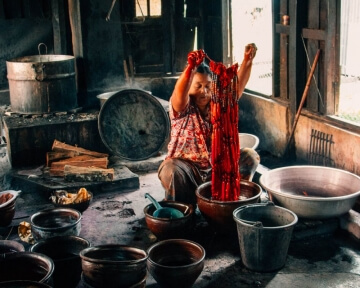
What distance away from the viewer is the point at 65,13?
36.0 ft

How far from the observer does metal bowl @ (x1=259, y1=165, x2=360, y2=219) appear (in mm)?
5699

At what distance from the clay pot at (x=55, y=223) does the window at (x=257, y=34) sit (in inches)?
197

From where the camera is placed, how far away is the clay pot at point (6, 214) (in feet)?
19.6

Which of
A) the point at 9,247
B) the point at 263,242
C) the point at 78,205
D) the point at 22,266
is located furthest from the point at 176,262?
the point at 78,205

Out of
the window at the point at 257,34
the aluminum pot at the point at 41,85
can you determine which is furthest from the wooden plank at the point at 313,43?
the aluminum pot at the point at 41,85

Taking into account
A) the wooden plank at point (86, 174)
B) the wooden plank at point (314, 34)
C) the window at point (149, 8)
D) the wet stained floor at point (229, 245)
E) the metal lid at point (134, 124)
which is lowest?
the wet stained floor at point (229, 245)

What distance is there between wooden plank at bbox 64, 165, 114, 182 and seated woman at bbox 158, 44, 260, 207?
63.2 inches

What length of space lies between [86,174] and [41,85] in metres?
1.91

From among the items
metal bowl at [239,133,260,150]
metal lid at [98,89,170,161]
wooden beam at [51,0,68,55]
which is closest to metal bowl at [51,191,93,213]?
metal lid at [98,89,170,161]

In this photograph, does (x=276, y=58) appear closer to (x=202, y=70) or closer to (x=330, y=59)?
(x=330, y=59)

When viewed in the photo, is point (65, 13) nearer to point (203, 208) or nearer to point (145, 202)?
point (145, 202)

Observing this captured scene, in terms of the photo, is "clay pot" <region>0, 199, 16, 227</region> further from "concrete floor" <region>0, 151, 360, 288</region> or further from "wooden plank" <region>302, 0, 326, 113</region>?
"wooden plank" <region>302, 0, 326, 113</region>

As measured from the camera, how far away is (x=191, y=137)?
20.5 feet

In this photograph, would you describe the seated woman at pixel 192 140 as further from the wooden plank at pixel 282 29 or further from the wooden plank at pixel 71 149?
the wooden plank at pixel 282 29
